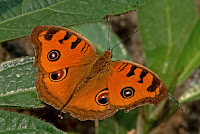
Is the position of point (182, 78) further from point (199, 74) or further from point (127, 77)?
point (127, 77)

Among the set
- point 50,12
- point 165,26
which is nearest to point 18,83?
point 50,12

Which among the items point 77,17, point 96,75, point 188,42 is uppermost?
point 188,42

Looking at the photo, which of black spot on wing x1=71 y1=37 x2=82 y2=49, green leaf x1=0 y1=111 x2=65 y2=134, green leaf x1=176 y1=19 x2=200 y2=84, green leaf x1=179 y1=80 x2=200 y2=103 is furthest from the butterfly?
green leaf x1=179 y1=80 x2=200 y2=103

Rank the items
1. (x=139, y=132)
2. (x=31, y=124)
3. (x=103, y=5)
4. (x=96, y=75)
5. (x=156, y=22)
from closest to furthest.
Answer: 1. (x=31, y=124)
2. (x=103, y=5)
3. (x=96, y=75)
4. (x=139, y=132)
5. (x=156, y=22)

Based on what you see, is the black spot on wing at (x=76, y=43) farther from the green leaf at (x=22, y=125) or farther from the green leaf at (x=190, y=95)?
the green leaf at (x=190, y=95)

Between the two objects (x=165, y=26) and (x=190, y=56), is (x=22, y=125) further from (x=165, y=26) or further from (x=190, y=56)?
(x=165, y=26)

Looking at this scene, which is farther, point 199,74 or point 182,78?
point 199,74

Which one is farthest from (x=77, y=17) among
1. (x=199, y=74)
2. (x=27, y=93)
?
(x=199, y=74)
